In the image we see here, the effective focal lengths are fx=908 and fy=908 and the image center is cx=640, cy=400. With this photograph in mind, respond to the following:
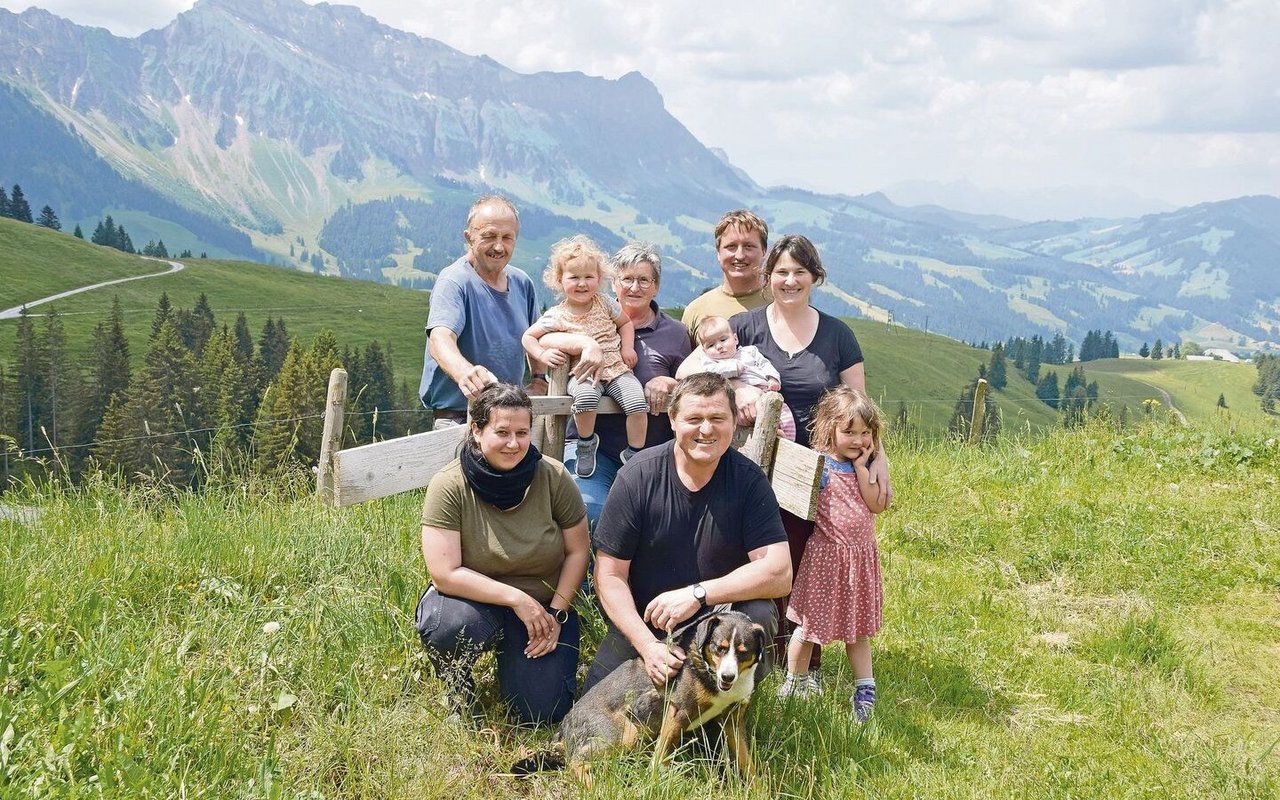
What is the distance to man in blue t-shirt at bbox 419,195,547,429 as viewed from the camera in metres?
5.76

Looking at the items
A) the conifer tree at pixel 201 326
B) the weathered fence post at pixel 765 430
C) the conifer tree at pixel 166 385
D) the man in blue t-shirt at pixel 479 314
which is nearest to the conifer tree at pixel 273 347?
the conifer tree at pixel 201 326

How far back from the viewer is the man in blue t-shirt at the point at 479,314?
18.9 ft

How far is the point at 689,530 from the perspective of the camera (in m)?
4.46

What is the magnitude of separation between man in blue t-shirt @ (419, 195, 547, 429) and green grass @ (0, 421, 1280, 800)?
0.96 metres

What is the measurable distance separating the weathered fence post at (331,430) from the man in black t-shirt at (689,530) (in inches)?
111

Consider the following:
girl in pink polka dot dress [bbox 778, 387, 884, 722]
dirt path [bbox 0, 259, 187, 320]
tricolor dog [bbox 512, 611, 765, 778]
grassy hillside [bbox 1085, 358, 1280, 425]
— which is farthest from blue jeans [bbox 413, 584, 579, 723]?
grassy hillside [bbox 1085, 358, 1280, 425]

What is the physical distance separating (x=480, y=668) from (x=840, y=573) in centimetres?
206

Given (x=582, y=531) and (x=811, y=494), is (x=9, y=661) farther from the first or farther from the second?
(x=811, y=494)

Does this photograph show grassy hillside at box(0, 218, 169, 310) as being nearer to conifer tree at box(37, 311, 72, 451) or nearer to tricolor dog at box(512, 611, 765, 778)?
conifer tree at box(37, 311, 72, 451)

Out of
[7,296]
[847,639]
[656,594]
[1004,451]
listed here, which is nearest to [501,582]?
[656,594]

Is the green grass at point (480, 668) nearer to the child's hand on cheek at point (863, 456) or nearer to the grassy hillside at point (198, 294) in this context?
the child's hand on cheek at point (863, 456)

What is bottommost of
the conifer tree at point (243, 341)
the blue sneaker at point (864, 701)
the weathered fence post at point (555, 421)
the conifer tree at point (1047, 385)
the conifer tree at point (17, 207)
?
the conifer tree at point (1047, 385)

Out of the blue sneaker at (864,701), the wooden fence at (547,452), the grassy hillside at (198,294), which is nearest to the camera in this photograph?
the blue sneaker at (864,701)

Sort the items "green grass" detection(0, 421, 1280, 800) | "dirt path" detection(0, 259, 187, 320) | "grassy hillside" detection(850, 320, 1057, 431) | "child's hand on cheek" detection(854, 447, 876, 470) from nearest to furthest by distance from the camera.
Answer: "green grass" detection(0, 421, 1280, 800), "child's hand on cheek" detection(854, 447, 876, 470), "dirt path" detection(0, 259, 187, 320), "grassy hillside" detection(850, 320, 1057, 431)
